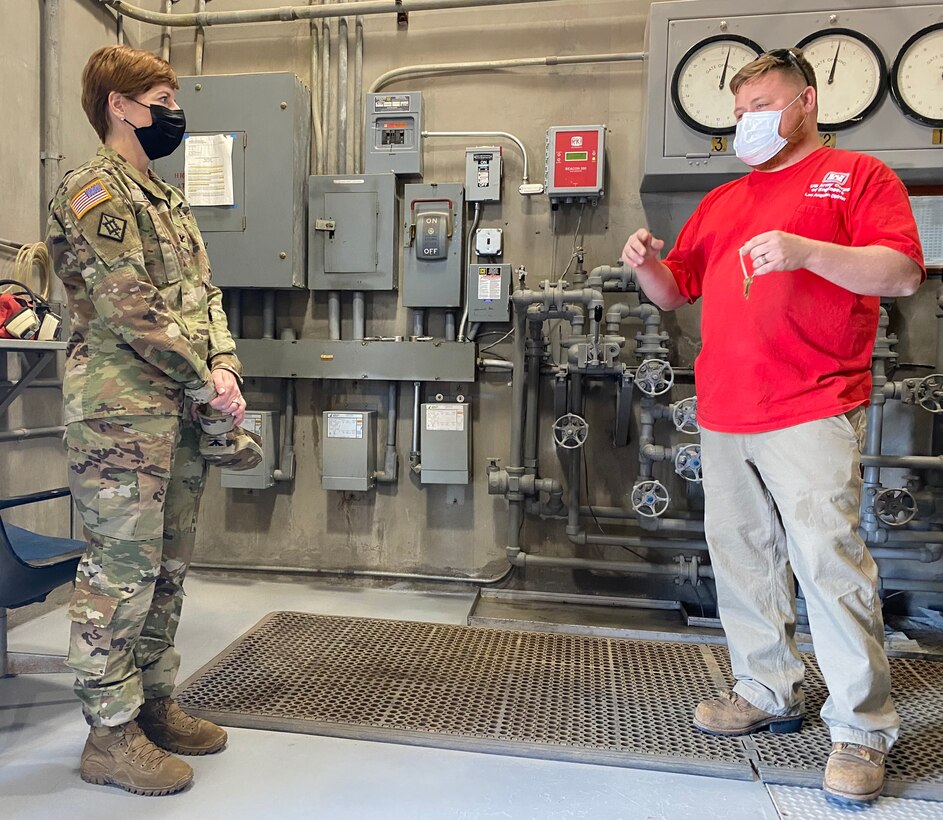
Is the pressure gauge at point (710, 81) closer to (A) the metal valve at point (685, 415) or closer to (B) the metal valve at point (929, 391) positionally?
(A) the metal valve at point (685, 415)

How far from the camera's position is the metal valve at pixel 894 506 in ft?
7.61

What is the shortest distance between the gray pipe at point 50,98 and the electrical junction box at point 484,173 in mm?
1546

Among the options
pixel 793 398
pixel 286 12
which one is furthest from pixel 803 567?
pixel 286 12

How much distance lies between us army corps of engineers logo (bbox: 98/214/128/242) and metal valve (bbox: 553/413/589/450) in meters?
1.59

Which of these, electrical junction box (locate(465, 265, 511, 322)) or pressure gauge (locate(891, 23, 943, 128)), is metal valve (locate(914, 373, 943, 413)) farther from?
electrical junction box (locate(465, 265, 511, 322))

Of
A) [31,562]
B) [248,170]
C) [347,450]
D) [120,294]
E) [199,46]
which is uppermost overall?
[199,46]

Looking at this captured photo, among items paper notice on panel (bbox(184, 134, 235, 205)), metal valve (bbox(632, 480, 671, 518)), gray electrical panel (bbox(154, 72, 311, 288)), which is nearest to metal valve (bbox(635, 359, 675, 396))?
metal valve (bbox(632, 480, 671, 518))

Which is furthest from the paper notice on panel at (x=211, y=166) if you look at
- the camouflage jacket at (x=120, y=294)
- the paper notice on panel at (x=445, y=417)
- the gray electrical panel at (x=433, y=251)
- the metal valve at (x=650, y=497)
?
the metal valve at (x=650, y=497)

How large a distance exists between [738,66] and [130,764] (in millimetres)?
2657

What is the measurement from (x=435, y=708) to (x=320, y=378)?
1530mm

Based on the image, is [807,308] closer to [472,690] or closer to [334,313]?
[472,690]

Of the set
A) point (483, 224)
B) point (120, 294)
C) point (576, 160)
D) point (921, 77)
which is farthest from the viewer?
point (483, 224)

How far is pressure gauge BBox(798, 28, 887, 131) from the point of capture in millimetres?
2209

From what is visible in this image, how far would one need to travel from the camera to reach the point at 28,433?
2365 mm
